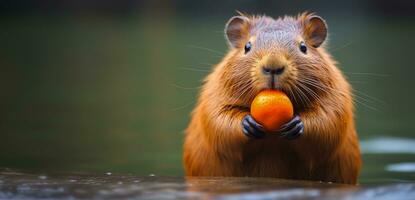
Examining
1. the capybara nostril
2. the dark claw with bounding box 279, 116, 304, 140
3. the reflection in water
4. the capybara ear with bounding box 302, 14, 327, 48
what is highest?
the capybara ear with bounding box 302, 14, 327, 48

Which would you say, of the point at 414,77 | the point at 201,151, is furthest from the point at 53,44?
the point at 201,151

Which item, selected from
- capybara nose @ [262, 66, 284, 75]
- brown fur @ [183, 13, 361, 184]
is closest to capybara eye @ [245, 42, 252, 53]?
brown fur @ [183, 13, 361, 184]

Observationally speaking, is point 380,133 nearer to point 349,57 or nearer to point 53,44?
point 349,57

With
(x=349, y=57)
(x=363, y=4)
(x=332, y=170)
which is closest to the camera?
(x=332, y=170)

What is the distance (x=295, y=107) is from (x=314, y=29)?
2.27 feet

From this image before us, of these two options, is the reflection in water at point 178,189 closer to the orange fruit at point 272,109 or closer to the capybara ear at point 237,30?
the orange fruit at point 272,109

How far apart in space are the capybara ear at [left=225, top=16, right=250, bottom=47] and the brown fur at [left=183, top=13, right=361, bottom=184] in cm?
1

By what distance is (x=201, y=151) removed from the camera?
238 inches

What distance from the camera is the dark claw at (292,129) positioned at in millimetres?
5336

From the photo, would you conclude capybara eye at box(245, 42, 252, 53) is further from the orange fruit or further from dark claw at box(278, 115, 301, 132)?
dark claw at box(278, 115, 301, 132)

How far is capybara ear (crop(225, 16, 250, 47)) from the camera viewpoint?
607 cm

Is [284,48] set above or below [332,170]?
above

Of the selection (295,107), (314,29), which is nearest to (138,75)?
(314,29)

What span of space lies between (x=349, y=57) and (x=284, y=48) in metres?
12.5
